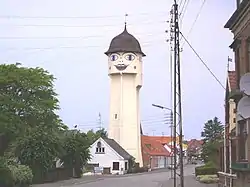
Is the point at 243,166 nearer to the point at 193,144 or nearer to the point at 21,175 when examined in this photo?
the point at 21,175

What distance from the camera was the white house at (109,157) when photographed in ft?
302

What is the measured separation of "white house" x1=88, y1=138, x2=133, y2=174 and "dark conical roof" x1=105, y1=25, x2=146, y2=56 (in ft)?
49.9

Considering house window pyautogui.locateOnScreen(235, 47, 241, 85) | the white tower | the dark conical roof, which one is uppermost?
the dark conical roof

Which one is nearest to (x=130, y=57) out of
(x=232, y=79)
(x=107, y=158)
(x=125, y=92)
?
(x=125, y=92)

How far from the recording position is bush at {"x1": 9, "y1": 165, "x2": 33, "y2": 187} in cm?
4381

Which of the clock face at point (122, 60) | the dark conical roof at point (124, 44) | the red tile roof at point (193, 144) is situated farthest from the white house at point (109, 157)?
the red tile roof at point (193, 144)

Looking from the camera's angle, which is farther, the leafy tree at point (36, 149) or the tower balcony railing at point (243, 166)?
the leafy tree at point (36, 149)

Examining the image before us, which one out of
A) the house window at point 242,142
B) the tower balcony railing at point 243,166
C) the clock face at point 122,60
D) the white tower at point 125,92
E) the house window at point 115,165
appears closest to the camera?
the tower balcony railing at point 243,166

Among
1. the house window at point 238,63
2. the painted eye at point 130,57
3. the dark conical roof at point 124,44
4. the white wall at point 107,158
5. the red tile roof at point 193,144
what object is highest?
the dark conical roof at point 124,44

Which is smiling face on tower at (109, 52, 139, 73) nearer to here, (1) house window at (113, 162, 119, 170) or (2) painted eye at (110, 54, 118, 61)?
(2) painted eye at (110, 54, 118, 61)

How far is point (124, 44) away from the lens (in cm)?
9831

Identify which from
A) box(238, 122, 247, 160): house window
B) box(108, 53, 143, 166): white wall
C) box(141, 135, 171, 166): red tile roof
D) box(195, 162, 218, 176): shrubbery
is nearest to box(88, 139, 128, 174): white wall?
box(108, 53, 143, 166): white wall

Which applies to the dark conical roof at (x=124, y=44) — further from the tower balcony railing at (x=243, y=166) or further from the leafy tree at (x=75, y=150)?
the tower balcony railing at (x=243, y=166)

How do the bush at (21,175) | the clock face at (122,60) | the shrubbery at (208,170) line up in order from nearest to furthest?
the bush at (21,175)
the shrubbery at (208,170)
the clock face at (122,60)
